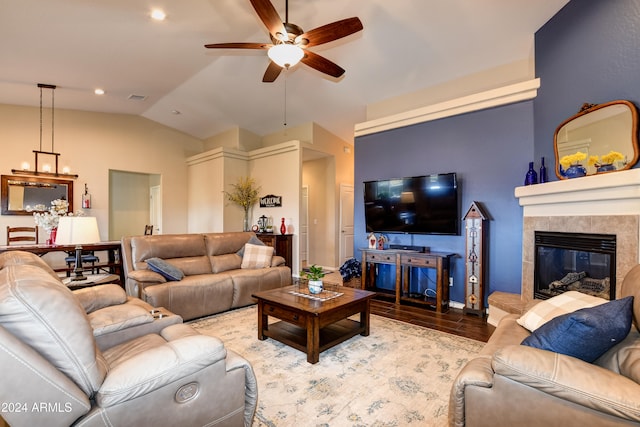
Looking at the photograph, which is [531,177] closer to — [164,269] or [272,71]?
[272,71]

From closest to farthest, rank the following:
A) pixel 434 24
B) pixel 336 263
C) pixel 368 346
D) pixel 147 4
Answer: pixel 368 346
pixel 147 4
pixel 434 24
pixel 336 263

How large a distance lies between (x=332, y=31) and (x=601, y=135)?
2.57 m

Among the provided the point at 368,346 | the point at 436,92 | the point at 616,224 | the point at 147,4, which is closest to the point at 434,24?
the point at 436,92

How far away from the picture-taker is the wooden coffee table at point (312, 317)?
8.41ft

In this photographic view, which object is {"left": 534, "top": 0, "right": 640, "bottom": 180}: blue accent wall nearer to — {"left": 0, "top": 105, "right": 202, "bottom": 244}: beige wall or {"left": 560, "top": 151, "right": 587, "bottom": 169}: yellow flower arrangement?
{"left": 560, "top": 151, "right": 587, "bottom": 169}: yellow flower arrangement

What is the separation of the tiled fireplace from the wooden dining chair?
769cm

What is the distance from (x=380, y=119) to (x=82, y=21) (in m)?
3.97

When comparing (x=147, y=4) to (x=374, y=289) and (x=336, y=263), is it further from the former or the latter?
(x=336, y=263)

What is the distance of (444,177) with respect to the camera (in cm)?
417

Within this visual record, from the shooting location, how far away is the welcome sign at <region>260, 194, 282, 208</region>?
6.63 meters

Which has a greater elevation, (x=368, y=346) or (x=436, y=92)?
(x=436, y=92)

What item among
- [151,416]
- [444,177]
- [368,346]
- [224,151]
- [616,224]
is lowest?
[368,346]

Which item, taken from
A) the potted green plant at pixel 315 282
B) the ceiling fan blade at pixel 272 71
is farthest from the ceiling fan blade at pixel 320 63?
the potted green plant at pixel 315 282

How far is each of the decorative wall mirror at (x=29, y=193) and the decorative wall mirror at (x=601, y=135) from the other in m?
7.87
